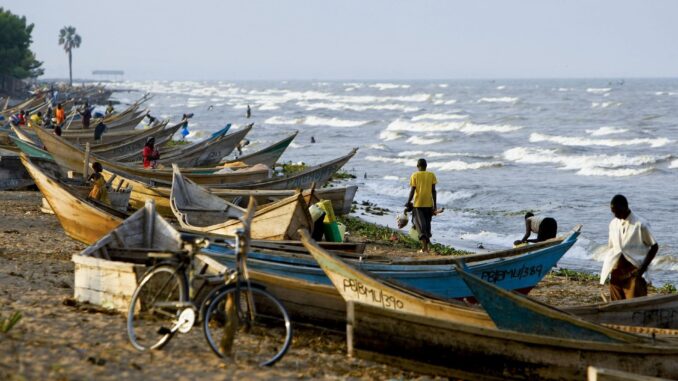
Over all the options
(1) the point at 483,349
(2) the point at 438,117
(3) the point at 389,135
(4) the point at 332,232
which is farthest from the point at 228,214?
(2) the point at 438,117

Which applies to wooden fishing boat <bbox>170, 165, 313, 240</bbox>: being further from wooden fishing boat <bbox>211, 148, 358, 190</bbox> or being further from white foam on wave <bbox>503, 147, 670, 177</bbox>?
white foam on wave <bbox>503, 147, 670, 177</bbox>

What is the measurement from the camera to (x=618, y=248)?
9.45m

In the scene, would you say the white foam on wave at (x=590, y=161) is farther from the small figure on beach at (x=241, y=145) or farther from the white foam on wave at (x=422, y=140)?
the small figure on beach at (x=241, y=145)

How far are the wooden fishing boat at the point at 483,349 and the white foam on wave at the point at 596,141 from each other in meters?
46.2

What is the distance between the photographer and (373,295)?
343 inches

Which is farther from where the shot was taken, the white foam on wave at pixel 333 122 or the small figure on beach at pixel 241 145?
the white foam on wave at pixel 333 122

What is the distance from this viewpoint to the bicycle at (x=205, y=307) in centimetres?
749


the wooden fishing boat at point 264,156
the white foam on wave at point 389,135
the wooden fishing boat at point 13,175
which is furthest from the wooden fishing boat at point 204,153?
the white foam on wave at point 389,135

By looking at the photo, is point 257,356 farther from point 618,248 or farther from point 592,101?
point 592,101

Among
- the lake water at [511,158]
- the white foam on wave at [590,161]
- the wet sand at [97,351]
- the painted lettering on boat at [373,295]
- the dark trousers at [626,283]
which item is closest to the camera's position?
the wet sand at [97,351]

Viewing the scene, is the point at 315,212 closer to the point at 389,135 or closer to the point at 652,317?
the point at 652,317

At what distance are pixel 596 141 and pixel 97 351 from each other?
165ft

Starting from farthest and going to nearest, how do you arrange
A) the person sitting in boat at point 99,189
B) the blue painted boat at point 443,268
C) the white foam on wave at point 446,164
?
the white foam on wave at point 446,164 → the person sitting in boat at point 99,189 → the blue painted boat at point 443,268

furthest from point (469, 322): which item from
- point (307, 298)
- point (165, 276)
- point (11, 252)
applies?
point (11, 252)
